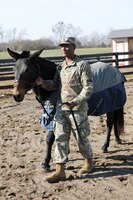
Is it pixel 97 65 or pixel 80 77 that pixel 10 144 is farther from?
pixel 80 77

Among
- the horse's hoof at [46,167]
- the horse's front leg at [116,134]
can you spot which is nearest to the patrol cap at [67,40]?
the horse's hoof at [46,167]

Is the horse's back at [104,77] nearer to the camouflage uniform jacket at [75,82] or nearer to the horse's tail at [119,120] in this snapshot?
the horse's tail at [119,120]

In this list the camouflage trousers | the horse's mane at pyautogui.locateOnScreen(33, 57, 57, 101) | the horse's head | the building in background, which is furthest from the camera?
the building in background

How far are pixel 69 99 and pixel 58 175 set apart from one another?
98cm

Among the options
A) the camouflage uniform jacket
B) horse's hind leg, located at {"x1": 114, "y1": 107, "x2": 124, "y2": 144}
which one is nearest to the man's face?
the camouflage uniform jacket

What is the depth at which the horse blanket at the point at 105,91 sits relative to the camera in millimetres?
5496

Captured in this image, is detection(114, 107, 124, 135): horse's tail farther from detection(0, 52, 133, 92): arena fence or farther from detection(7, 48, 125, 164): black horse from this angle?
detection(0, 52, 133, 92): arena fence

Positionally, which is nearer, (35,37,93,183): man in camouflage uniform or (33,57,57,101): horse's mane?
(35,37,93,183): man in camouflage uniform

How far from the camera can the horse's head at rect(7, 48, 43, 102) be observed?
4523mm

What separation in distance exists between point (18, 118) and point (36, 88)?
412 centimetres

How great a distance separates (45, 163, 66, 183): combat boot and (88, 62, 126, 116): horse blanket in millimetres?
1092

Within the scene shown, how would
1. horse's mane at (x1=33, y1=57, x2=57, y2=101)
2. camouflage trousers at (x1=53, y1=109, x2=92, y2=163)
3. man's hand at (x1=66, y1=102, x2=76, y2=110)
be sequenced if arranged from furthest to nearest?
1. horse's mane at (x1=33, y1=57, x2=57, y2=101)
2. camouflage trousers at (x1=53, y1=109, x2=92, y2=163)
3. man's hand at (x1=66, y1=102, x2=76, y2=110)

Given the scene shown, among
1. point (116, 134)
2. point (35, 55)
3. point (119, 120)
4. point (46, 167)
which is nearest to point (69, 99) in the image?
point (35, 55)

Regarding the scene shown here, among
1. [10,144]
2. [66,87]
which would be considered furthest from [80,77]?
[10,144]
